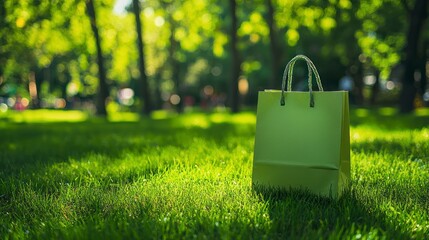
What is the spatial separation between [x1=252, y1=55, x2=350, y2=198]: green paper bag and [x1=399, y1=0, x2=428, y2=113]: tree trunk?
12955mm

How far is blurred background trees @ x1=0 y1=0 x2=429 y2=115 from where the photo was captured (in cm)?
1605

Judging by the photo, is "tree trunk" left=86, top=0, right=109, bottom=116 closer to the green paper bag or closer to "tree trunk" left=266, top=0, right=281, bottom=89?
"tree trunk" left=266, top=0, right=281, bottom=89

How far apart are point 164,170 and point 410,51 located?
1305 cm

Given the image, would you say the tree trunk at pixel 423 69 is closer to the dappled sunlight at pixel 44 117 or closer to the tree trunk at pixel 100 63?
the tree trunk at pixel 100 63

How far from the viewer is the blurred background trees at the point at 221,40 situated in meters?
16.0

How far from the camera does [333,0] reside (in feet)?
54.6

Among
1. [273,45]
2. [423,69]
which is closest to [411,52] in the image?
[273,45]

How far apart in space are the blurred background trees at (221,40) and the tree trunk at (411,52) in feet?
0.10

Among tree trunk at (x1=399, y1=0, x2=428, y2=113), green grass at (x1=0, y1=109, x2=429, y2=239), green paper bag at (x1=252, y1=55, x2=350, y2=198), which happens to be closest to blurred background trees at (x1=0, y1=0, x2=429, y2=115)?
tree trunk at (x1=399, y1=0, x2=428, y2=113)

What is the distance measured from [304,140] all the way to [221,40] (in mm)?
18472

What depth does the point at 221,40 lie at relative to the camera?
21.2 metres

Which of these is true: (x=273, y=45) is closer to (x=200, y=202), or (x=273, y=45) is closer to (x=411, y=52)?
(x=411, y=52)

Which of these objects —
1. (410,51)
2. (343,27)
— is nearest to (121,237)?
(410,51)

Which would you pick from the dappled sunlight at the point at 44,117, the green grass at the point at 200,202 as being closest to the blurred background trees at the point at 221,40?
the dappled sunlight at the point at 44,117
